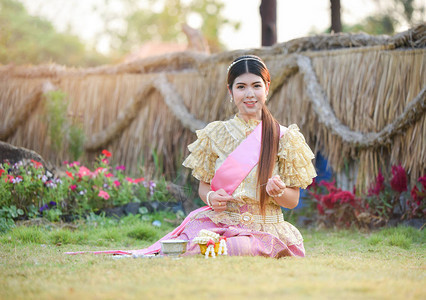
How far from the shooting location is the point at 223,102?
6996 mm

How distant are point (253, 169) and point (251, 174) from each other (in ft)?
0.11

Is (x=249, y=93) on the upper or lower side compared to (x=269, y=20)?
lower

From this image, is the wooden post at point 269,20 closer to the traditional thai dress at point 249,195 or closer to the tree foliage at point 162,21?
the traditional thai dress at point 249,195

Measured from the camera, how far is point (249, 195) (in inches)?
132

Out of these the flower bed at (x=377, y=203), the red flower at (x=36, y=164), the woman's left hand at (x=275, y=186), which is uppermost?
the red flower at (x=36, y=164)

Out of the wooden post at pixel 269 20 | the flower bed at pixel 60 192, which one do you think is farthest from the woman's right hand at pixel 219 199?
Answer: the wooden post at pixel 269 20

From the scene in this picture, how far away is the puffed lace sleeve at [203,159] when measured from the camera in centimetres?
359

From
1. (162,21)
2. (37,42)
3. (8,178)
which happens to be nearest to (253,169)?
(8,178)

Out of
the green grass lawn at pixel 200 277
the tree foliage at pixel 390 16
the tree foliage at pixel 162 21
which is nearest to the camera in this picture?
the green grass lawn at pixel 200 277

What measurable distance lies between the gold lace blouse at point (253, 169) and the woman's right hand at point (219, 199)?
8 centimetres

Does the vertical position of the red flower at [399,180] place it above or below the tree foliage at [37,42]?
below

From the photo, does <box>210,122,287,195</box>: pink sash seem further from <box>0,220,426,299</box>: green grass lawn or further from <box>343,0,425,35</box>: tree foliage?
<box>343,0,425,35</box>: tree foliage

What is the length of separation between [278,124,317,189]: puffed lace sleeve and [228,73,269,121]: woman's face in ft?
0.92

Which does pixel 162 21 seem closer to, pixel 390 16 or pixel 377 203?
pixel 390 16
